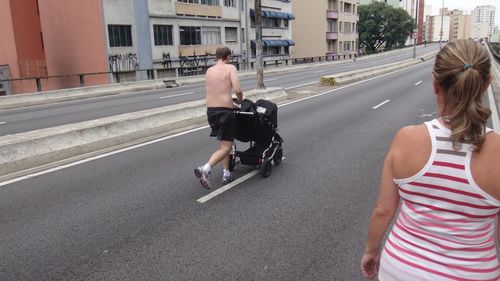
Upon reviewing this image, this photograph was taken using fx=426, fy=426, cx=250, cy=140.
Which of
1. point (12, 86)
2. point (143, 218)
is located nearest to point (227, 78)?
point (143, 218)

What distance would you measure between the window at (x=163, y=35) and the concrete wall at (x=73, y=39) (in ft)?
18.6

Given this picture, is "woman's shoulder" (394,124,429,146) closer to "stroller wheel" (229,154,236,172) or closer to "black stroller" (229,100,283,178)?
"black stroller" (229,100,283,178)

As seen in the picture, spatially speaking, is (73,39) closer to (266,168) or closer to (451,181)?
(266,168)

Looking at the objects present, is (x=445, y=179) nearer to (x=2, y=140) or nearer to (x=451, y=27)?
(x=2, y=140)

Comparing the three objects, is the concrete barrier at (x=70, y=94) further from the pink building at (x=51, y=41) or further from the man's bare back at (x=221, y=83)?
the man's bare back at (x=221, y=83)

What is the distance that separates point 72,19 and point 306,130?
33.6 metres

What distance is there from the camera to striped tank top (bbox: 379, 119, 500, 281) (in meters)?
1.84

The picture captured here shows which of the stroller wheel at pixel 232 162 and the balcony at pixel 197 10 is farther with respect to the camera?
the balcony at pixel 197 10

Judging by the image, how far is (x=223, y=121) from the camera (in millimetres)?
6555

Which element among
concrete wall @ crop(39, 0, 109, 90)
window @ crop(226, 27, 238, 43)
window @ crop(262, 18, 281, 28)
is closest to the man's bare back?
concrete wall @ crop(39, 0, 109, 90)

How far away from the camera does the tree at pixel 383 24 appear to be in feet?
329

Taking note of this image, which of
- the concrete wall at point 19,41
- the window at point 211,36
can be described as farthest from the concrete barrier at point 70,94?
the window at point 211,36

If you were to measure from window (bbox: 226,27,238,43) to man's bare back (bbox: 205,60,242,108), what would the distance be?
1759 inches

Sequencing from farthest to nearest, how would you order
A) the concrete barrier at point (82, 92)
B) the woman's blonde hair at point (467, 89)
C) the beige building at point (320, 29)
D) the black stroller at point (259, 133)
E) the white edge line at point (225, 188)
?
1. the beige building at point (320, 29)
2. the concrete barrier at point (82, 92)
3. the black stroller at point (259, 133)
4. the white edge line at point (225, 188)
5. the woman's blonde hair at point (467, 89)
